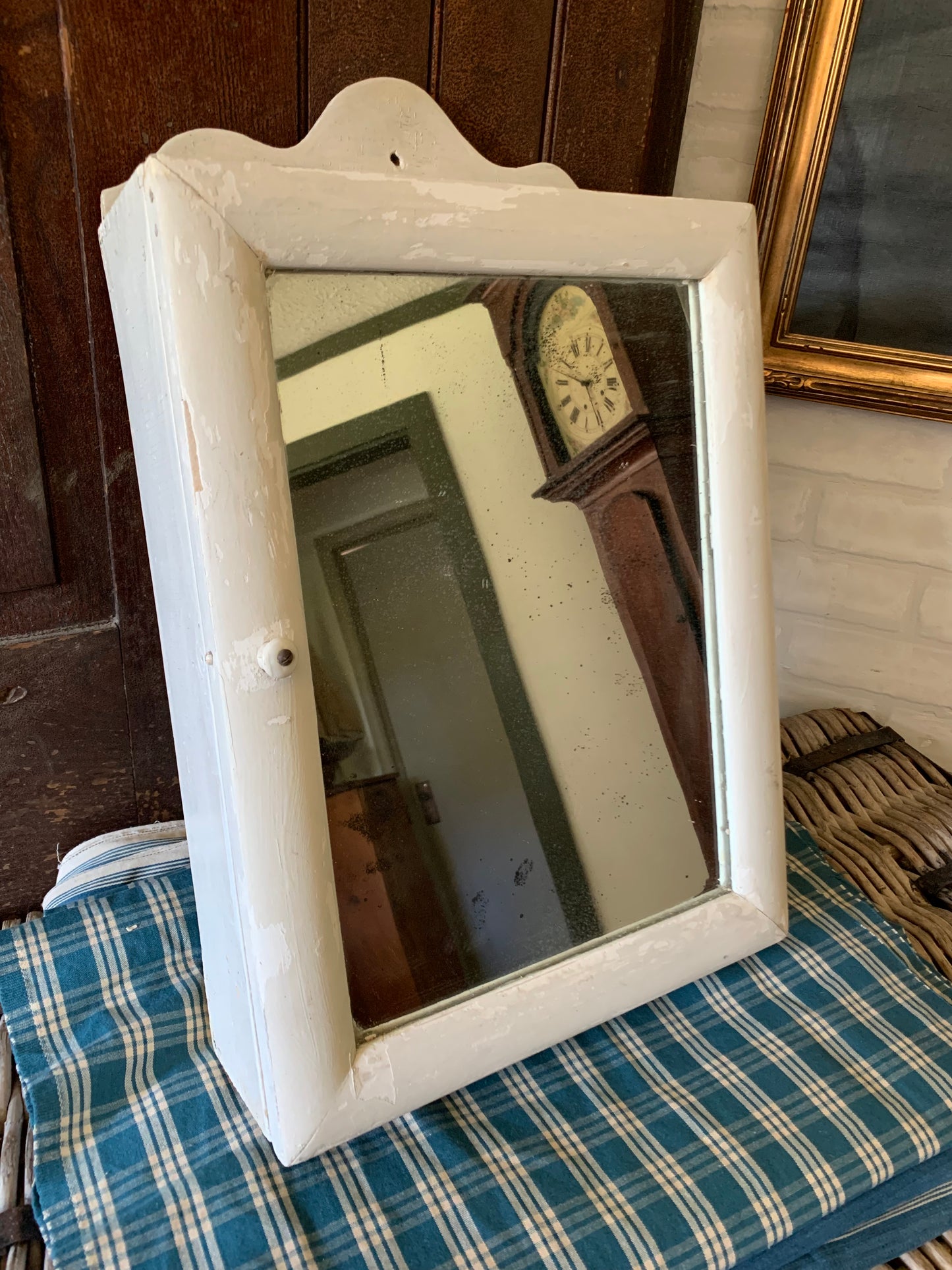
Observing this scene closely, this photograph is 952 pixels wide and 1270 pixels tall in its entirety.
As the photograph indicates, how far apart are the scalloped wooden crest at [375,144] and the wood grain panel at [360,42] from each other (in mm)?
109

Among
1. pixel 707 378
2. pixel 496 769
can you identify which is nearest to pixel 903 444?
pixel 707 378

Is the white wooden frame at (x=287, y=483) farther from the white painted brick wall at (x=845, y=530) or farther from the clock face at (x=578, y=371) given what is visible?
the white painted brick wall at (x=845, y=530)

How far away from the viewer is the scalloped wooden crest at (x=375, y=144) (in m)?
0.49

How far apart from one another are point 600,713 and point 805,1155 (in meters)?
0.28

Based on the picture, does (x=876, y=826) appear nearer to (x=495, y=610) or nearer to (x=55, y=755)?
(x=495, y=610)

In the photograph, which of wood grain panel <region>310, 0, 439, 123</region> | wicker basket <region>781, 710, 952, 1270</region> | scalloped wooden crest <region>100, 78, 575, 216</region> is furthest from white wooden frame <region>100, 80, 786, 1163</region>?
wicker basket <region>781, 710, 952, 1270</region>

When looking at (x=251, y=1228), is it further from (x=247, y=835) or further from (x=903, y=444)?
(x=903, y=444)

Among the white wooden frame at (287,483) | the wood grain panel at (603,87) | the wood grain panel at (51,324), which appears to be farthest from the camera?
the wood grain panel at (603,87)

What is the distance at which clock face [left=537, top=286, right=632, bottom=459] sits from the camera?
57 centimetres

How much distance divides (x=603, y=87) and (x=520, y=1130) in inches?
28.8

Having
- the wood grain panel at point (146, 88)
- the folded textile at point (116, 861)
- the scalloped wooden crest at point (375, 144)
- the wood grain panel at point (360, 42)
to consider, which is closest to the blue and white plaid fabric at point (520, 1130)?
the folded textile at point (116, 861)

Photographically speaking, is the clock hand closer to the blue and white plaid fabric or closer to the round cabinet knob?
the round cabinet knob

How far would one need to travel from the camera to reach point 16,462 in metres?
0.62

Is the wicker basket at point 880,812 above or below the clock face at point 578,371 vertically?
below
